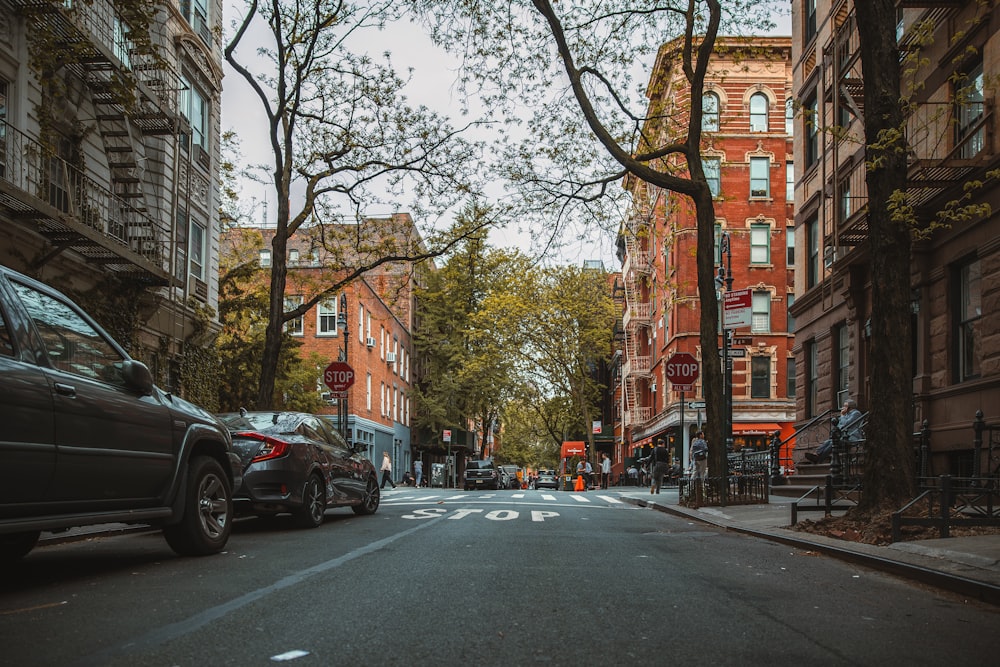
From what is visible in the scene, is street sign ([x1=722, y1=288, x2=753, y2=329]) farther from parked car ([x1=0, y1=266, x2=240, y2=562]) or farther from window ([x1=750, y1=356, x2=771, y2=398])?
window ([x1=750, y1=356, x2=771, y2=398])

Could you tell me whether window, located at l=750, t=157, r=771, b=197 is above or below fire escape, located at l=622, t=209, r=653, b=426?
above

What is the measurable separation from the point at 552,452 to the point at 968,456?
104m

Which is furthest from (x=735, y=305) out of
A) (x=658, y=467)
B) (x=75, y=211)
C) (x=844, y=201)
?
(x=75, y=211)

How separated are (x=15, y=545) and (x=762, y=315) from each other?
40.0m

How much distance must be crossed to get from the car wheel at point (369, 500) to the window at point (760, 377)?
3246cm

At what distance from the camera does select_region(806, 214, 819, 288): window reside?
24.0 meters

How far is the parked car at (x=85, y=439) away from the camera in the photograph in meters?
5.48

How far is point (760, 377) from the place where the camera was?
44.0m

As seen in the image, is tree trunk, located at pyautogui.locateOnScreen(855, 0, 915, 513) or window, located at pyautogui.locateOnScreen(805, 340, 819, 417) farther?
window, located at pyautogui.locateOnScreen(805, 340, 819, 417)

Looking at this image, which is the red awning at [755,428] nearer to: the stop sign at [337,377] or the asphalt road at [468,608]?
the stop sign at [337,377]

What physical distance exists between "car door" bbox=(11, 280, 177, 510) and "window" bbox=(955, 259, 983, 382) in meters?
12.9

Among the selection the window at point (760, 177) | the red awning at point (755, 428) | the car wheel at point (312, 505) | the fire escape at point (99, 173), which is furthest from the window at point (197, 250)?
the window at point (760, 177)

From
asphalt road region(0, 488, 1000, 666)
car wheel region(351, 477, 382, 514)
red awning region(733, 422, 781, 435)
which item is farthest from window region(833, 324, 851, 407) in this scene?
red awning region(733, 422, 781, 435)

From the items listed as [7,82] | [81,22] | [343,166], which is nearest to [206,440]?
[7,82]
